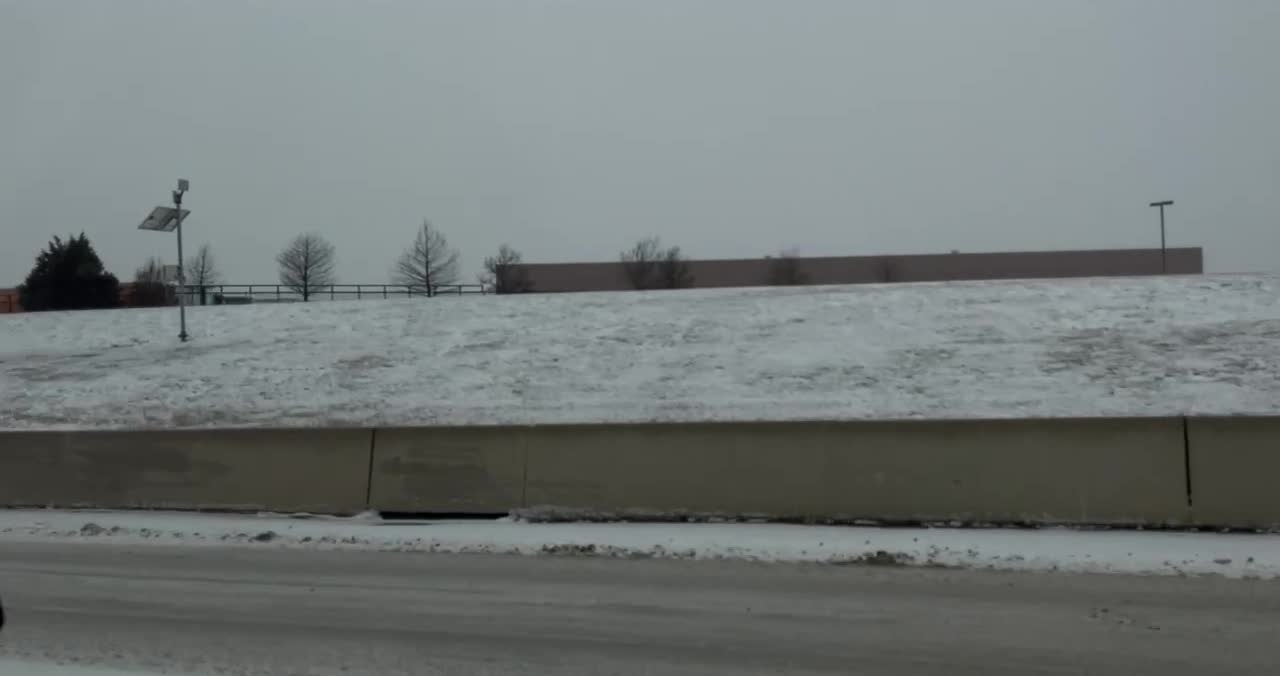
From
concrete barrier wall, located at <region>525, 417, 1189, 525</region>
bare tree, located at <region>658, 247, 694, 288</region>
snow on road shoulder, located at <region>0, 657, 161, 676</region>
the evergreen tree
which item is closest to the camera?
snow on road shoulder, located at <region>0, 657, 161, 676</region>

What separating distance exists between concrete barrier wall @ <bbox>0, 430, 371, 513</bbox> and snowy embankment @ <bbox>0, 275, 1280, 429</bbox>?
192 inches

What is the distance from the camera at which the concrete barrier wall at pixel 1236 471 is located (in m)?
8.94

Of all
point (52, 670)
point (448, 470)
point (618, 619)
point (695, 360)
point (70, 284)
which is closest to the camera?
point (52, 670)

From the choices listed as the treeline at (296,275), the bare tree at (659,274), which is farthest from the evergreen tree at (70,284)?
the bare tree at (659,274)

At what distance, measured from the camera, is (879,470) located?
977cm

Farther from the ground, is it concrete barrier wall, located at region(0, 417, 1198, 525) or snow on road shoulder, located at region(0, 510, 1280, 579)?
concrete barrier wall, located at region(0, 417, 1198, 525)

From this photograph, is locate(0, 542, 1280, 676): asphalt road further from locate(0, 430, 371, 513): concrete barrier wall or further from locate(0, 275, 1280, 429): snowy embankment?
locate(0, 275, 1280, 429): snowy embankment

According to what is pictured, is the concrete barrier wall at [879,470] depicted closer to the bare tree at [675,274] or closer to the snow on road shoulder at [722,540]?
the snow on road shoulder at [722,540]

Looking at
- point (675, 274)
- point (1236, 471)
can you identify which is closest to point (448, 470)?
point (1236, 471)

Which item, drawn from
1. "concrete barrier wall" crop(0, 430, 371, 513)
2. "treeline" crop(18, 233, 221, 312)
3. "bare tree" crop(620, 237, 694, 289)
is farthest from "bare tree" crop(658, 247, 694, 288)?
"concrete barrier wall" crop(0, 430, 371, 513)

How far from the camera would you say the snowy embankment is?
644 inches

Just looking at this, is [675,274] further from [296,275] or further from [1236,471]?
[1236,471]

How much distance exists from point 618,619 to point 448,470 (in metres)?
4.67

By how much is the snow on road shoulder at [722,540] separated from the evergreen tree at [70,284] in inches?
1454
